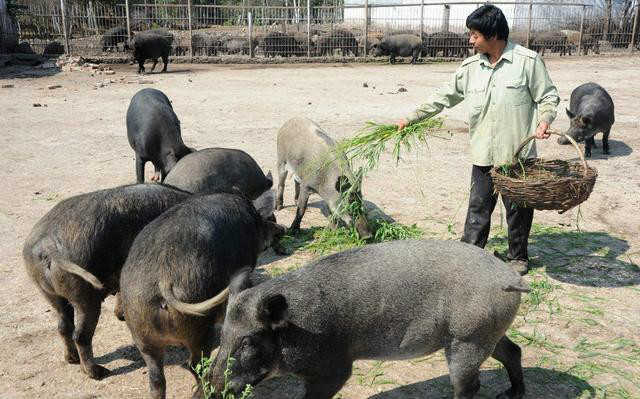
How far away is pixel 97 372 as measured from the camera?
405 cm

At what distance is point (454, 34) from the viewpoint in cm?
2677

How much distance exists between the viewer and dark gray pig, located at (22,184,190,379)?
3.83 m

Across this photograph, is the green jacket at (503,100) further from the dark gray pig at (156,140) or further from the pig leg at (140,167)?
the pig leg at (140,167)

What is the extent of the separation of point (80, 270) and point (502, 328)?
97.5 inches

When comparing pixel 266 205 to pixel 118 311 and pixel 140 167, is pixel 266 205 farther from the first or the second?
pixel 140 167

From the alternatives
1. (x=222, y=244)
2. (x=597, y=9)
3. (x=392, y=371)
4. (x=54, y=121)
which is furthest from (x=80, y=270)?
(x=597, y=9)

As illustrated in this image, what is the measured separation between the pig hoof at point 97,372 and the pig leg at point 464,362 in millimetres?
2300

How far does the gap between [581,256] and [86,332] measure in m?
4.50

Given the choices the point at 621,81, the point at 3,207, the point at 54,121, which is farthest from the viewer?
the point at 621,81

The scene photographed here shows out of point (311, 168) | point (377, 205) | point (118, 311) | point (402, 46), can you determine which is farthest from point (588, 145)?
point (402, 46)

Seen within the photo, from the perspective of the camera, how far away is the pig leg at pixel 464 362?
11.0 ft

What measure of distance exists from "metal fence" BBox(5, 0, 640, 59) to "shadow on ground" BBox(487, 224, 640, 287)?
20.6 meters

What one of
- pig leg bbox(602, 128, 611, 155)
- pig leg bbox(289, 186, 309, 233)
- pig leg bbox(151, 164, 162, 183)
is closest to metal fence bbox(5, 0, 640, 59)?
pig leg bbox(602, 128, 611, 155)

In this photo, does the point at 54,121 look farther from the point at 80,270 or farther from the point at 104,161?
the point at 80,270
